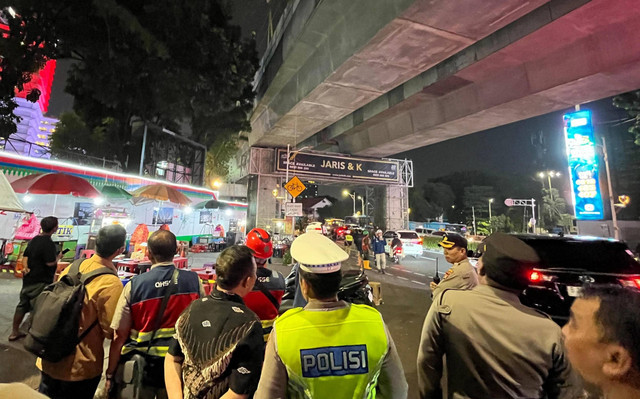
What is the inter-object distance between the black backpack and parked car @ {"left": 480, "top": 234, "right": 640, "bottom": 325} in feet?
16.5

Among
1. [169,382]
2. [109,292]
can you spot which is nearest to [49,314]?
[109,292]

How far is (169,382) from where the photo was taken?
1648mm

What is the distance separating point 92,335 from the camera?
7.42ft

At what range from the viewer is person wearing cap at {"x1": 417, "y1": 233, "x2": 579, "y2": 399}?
1.54 metres

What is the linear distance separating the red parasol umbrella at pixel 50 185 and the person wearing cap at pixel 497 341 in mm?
9136

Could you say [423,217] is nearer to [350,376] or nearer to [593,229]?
[593,229]

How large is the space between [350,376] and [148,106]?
15.8 m

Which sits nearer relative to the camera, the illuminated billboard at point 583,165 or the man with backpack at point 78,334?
the man with backpack at point 78,334

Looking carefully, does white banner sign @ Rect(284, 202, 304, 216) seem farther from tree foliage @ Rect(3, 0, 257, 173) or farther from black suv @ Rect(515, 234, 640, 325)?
black suv @ Rect(515, 234, 640, 325)

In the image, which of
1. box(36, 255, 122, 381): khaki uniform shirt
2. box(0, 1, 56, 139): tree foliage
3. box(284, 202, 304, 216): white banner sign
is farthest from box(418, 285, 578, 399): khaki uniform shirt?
box(0, 1, 56, 139): tree foliage

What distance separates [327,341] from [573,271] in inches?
181

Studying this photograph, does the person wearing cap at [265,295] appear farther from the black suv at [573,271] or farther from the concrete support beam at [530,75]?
the concrete support beam at [530,75]

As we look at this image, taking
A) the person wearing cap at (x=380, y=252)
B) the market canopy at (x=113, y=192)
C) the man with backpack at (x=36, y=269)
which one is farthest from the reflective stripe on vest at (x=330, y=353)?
the person wearing cap at (x=380, y=252)

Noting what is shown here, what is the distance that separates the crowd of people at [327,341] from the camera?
3.45ft
